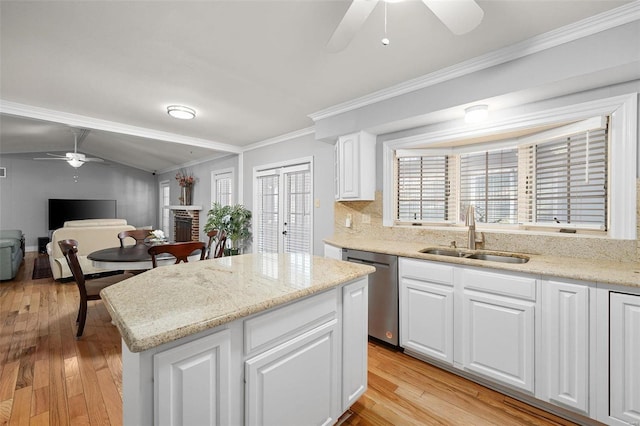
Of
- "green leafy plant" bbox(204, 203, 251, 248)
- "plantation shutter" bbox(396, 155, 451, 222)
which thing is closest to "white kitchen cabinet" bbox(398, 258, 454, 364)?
"plantation shutter" bbox(396, 155, 451, 222)

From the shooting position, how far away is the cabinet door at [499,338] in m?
1.73

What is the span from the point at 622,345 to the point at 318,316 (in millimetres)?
1610

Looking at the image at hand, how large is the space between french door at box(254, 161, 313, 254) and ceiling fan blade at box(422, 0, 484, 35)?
2833mm

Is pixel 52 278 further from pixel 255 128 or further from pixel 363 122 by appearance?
pixel 363 122

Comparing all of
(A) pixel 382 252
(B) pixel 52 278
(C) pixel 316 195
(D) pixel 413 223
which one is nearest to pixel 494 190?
(D) pixel 413 223

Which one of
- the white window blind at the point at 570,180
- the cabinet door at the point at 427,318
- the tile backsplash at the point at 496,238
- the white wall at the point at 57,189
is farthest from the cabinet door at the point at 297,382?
the white wall at the point at 57,189

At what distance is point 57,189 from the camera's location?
7.81m

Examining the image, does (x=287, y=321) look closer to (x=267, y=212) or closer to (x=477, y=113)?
(x=477, y=113)

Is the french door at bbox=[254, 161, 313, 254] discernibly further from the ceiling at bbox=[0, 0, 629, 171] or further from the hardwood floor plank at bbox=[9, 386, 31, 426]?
the hardwood floor plank at bbox=[9, 386, 31, 426]

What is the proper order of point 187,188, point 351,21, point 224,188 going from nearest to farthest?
point 351,21 < point 224,188 < point 187,188

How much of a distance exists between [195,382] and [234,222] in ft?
14.2

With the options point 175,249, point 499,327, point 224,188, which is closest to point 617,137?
point 499,327

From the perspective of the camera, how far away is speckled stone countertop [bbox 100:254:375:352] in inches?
33.3

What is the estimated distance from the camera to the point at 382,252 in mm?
2385
